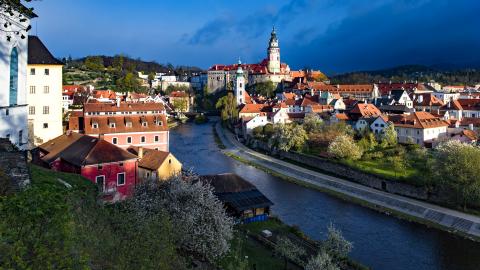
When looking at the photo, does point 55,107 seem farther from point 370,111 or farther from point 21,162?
point 370,111

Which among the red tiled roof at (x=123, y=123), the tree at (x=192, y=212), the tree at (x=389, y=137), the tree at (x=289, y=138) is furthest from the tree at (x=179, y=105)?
the tree at (x=192, y=212)

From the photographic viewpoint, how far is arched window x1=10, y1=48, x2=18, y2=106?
43.1ft

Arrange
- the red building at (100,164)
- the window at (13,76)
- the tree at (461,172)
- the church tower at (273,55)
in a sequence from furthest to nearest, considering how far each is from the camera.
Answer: the church tower at (273,55), the tree at (461,172), the red building at (100,164), the window at (13,76)

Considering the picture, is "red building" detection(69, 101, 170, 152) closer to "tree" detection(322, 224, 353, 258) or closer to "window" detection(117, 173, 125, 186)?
"window" detection(117, 173, 125, 186)

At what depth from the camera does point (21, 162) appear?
8.09 metres

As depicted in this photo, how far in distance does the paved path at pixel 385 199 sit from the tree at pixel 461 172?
101 cm

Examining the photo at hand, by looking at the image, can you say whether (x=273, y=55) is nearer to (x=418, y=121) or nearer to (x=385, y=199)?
(x=418, y=121)

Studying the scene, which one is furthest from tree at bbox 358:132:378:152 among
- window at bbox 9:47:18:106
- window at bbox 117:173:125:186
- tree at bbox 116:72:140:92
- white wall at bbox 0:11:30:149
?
tree at bbox 116:72:140:92

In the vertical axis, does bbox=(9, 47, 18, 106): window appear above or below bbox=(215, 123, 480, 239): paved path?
above

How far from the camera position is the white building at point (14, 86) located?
40.7 ft

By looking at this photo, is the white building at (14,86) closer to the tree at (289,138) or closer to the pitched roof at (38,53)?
the pitched roof at (38,53)

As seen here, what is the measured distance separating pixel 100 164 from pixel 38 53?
22.8 feet

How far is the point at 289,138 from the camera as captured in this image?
36.3m

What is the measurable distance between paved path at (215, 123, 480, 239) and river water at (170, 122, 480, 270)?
104cm
